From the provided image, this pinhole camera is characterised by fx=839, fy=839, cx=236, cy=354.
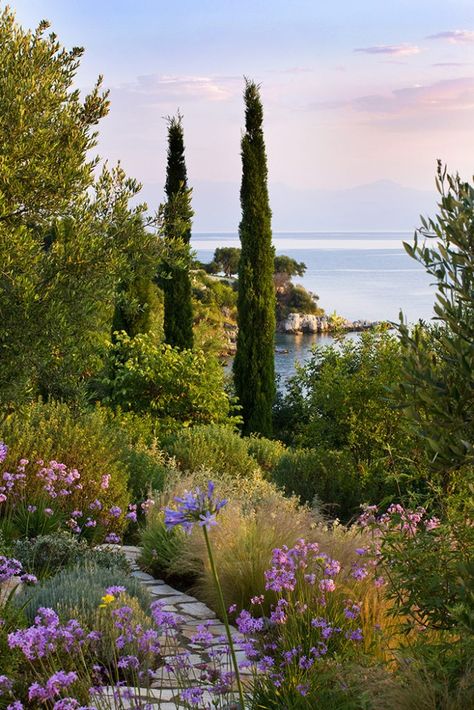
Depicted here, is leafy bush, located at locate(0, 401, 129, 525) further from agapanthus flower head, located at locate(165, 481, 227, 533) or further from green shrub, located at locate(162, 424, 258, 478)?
agapanthus flower head, located at locate(165, 481, 227, 533)

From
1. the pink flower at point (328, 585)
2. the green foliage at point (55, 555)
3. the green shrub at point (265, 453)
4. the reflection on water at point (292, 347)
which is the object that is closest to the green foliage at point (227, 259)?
the reflection on water at point (292, 347)

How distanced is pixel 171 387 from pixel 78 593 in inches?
449

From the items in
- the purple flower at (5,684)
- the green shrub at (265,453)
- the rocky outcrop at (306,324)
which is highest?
the purple flower at (5,684)

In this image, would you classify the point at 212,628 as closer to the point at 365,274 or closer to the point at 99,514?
the point at 99,514

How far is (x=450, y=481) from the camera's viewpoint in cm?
849

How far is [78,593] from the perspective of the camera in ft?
16.3

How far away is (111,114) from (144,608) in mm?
4573

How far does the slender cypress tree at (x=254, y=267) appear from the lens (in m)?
19.5

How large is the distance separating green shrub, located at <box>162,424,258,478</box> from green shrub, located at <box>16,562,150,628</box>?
5362 millimetres

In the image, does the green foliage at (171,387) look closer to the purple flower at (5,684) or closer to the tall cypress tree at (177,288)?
the tall cypress tree at (177,288)

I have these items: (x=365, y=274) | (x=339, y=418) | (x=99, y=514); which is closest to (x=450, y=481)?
(x=339, y=418)

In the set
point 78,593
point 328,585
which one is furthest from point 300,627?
point 78,593

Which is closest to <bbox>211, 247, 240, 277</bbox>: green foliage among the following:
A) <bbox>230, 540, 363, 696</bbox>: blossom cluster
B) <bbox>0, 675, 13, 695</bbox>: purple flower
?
<bbox>230, 540, 363, 696</bbox>: blossom cluster

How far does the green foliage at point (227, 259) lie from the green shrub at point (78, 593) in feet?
127
